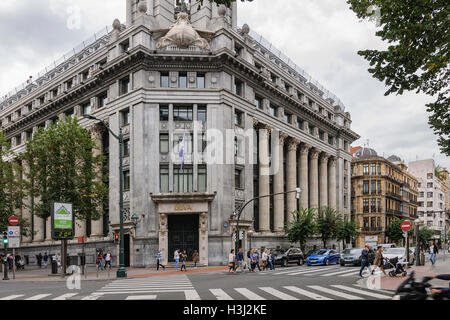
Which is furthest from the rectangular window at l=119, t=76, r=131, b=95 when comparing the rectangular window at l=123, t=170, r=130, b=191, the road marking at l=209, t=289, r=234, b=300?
the road marking at l=209, t=289, r=234, b=300

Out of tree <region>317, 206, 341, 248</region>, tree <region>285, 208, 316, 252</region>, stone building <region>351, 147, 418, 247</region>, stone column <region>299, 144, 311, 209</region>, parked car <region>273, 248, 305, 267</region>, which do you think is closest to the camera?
parked car <region>273, 248, 305, 267</region>

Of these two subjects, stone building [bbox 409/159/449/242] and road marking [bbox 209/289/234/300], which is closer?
road marking [bbox 209/289/234/300]

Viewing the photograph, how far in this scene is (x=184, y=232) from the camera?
125ft

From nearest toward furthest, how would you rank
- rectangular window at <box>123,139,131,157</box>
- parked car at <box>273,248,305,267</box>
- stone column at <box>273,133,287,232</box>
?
parked car at <box>273,248,305,267</box>
rectangular window at <box>123,139,131,157</box>
stone column at <box>273,133,287,232</box>

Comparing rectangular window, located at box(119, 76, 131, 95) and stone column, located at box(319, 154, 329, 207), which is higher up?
rectangular window, located at box(119, 76, 131, 95)

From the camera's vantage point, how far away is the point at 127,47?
4194 centimetres

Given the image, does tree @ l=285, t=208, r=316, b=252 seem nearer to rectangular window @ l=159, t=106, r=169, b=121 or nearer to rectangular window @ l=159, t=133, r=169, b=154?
rectangular window @ l=159, t=133, r=169, b=154

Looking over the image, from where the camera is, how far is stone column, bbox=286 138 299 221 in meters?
52.0

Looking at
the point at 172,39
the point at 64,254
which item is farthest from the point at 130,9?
the point at 64,254

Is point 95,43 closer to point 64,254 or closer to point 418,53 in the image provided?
point 64,254

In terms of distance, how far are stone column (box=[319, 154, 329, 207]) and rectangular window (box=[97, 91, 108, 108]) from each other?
105ft

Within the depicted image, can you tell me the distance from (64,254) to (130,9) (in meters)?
26.5

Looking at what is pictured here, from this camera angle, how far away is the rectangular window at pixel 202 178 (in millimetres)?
38847

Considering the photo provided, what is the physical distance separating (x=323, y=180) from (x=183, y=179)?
1121 inches
